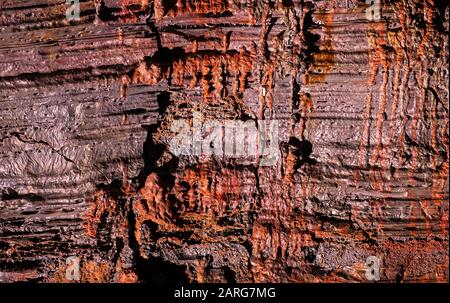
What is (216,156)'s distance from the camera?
223 cm

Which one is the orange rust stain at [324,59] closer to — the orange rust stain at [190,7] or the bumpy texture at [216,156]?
the bumpy texture at [216,156]

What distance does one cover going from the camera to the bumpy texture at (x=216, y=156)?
6.99ft

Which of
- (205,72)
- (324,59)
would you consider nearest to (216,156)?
(205,72)

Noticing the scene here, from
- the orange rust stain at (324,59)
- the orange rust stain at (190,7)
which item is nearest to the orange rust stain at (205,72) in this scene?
the orange rust stain at (190,7)

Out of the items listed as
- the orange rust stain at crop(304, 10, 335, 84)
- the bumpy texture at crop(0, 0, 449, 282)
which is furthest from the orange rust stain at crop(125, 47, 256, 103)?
the orange rust stain at crop(304, 10, 335, 84)

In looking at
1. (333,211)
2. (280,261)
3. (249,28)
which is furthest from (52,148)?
(333,211)

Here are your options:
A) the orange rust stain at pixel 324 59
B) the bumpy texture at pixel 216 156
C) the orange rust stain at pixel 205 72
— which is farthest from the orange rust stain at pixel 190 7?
the orange rust stain at pixel 324 59

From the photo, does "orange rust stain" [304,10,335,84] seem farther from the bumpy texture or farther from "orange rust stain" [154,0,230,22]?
"orange rust stain" [154,0,230,22]

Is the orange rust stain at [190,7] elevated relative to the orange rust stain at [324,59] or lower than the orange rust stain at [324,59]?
elevated

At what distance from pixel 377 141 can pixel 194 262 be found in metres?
1.23

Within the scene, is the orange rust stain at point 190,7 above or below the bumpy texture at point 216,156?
above

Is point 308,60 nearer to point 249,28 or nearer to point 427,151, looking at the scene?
point 249,28

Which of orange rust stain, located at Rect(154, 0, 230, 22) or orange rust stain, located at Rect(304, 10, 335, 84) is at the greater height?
orange rust stain, located at Rect(154, 0, 230, 22)

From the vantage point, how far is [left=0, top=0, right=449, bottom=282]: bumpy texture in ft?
6.99
